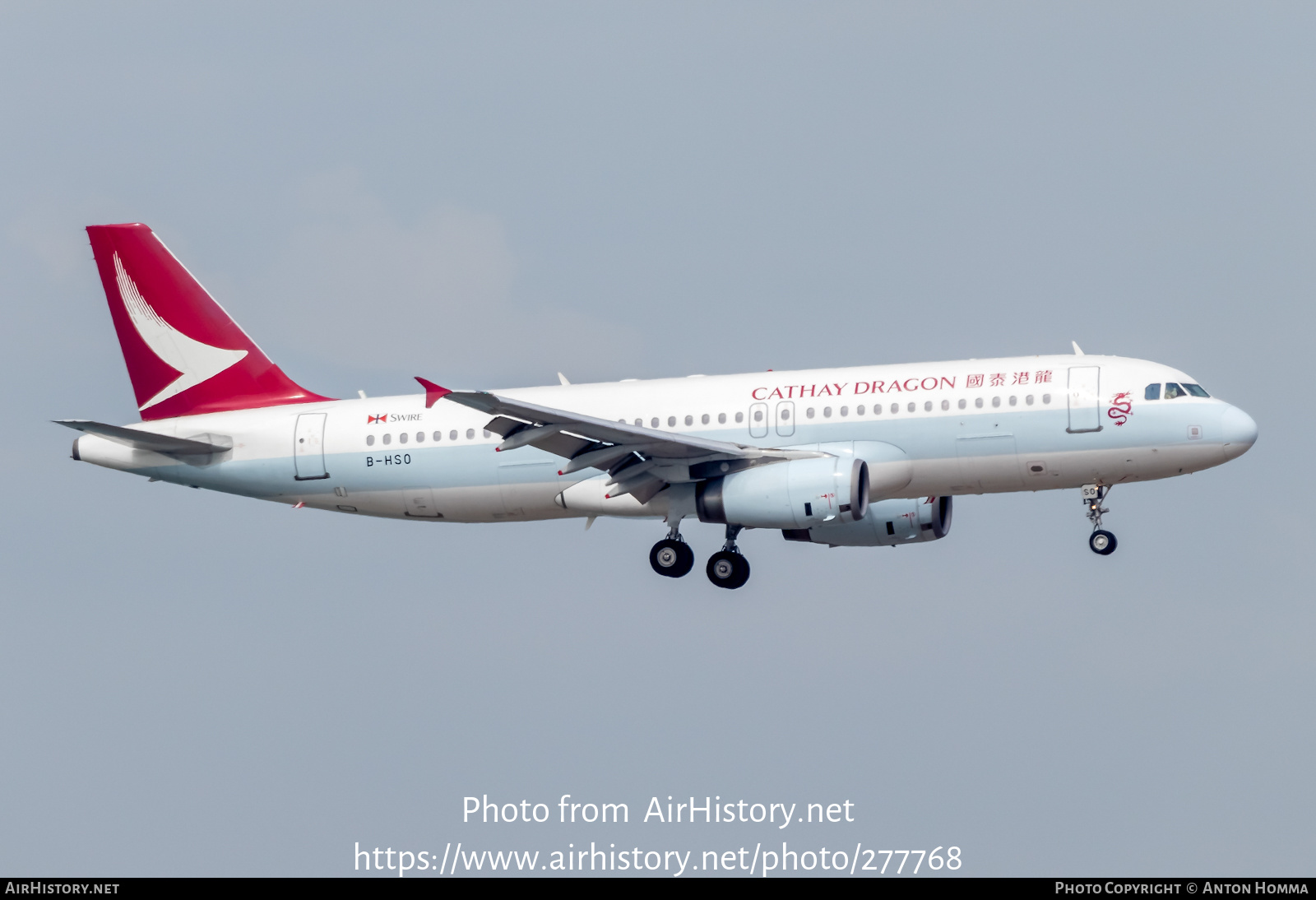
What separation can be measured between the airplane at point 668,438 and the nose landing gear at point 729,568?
55 millimetres

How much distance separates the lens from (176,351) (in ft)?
164

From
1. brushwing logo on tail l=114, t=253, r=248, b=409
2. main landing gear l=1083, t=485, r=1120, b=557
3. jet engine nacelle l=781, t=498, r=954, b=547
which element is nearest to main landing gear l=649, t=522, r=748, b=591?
jet engine nacelle l=781, t=498, r=954, b=547

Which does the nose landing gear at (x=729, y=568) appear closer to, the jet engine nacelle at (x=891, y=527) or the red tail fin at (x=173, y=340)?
the jet engine nacelle at (x=891, y=527)

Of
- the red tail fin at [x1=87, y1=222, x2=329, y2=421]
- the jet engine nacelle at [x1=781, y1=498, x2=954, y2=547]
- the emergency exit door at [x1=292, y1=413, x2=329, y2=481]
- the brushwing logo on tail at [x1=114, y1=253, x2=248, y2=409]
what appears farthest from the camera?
the brushwing logo on tail at [x1=114, y1=253, x2=248, y2=409]

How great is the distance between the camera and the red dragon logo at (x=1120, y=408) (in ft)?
139

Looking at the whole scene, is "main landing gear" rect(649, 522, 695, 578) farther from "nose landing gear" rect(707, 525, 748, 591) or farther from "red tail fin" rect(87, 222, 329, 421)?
"red tail fin" rect(87, 222, 329, 421)

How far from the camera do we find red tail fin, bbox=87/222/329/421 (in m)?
49.7

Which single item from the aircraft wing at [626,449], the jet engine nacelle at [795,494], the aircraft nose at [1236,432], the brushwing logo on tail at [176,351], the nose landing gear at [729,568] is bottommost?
the nose landing gear at [729,568]

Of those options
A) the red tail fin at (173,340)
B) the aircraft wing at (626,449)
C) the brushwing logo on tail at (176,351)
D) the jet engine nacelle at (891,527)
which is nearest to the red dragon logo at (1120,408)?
the jet engine nacelle at (891,527)

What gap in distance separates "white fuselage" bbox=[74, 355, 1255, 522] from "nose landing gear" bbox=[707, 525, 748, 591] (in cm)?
198

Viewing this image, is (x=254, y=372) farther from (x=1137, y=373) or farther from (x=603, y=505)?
(x=1137, y=373)

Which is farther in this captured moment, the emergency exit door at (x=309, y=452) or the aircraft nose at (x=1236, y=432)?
the emergency exit door at (x=309, y=452)

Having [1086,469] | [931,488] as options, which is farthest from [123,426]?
[1086,469]

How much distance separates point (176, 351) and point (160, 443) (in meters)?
3.56
